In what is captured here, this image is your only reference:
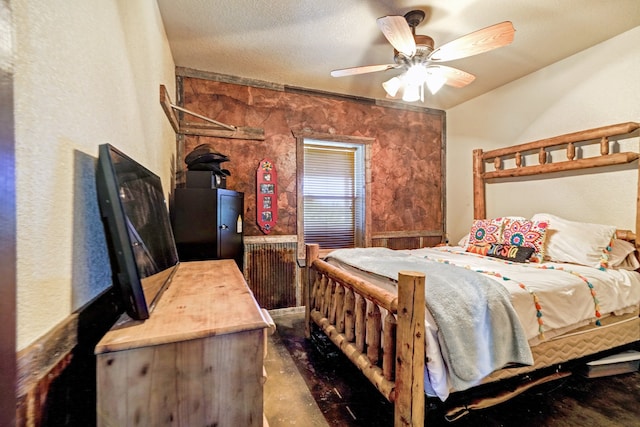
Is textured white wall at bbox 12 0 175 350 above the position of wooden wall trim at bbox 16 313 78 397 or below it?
above

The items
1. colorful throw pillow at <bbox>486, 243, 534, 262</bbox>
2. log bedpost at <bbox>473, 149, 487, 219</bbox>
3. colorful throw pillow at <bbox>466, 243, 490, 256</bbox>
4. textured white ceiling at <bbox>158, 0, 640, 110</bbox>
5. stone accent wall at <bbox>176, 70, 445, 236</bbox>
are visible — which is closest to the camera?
textured white ceiling at <bbox>158, 0, 640, 110</bbox>

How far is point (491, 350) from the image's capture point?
1433mm

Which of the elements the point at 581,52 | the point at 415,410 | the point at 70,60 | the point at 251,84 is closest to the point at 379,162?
the point at 251,84

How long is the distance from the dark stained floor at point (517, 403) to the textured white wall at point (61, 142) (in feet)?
4.75

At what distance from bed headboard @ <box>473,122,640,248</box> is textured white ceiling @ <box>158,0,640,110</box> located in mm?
851

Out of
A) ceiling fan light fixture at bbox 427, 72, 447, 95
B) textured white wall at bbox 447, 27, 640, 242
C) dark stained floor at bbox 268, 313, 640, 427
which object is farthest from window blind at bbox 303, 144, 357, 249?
dark stained floor at bbox 268, 313, 640, 427

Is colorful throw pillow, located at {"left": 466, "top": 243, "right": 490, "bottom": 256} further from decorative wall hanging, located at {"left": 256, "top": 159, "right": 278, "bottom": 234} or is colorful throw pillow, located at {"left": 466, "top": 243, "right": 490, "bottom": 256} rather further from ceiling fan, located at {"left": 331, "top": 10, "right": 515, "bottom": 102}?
decorative wall hanging, located at {"left": 256, "top": 159, "right": 278, "bottom": 234}

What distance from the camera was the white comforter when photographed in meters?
1.35

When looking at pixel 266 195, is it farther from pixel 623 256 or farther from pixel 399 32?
pixel 623 256

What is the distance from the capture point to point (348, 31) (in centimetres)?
238

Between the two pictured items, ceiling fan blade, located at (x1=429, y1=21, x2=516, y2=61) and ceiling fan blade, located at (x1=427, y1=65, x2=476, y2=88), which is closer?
→ ceiling fan blade, located at (x1=429, y1=21, x2=516, y2=61)

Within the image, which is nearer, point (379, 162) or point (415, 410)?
point (415, 410)

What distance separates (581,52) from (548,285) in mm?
2527

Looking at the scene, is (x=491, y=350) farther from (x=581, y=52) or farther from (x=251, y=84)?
(x=251, y=84)
